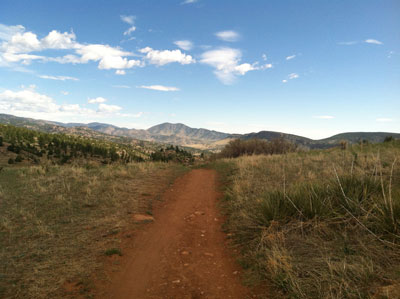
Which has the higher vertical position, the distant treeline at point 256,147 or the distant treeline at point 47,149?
the distant treeline at point 256,147

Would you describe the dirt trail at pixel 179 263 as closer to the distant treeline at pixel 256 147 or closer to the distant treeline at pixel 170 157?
the distant treeline at pixel 256 147

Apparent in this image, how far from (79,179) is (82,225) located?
20.6 feet

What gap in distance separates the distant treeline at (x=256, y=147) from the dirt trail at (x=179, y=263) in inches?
775

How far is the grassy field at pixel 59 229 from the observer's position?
12.2ft

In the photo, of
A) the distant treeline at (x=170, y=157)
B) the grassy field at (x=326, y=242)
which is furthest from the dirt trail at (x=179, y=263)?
the distant treeline at (x=170, y=157)

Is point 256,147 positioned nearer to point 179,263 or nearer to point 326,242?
point 326,242

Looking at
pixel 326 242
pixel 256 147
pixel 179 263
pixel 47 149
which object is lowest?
pixel 47 149

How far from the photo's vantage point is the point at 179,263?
443cm

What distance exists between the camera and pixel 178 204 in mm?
8680

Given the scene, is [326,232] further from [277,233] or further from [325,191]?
[325,191]

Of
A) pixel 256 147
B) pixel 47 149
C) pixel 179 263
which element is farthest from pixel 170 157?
pixel 179 263

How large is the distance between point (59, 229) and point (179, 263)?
360 cm

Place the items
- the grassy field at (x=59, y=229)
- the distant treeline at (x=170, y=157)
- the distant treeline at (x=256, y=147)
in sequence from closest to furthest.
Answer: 1. the grassy field at (x=59, y=229)
2. the distant treeline at (x=256, y=147)
3. the distant treeline at (x=170, y=157)

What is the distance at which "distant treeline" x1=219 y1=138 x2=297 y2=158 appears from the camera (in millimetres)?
A: 25867
